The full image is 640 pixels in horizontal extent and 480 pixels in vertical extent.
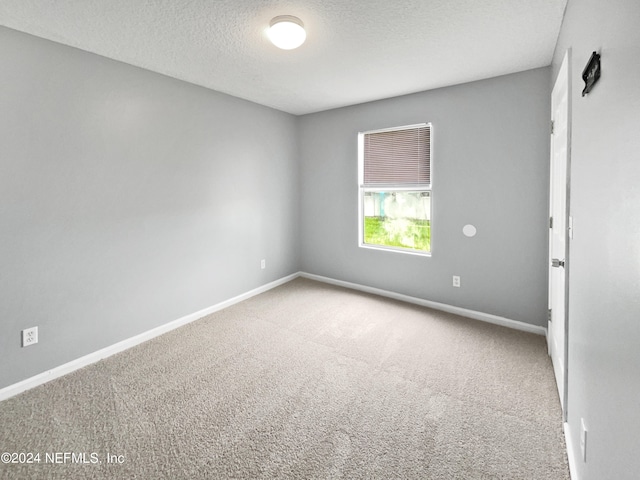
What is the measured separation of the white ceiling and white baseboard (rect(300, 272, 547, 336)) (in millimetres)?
2369

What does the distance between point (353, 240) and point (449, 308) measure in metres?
1.46

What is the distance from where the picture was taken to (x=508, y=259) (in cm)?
323

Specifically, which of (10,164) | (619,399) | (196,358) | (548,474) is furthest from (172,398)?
(619,399)

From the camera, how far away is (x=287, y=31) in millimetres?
2098

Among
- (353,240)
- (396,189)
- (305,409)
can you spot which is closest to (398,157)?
(396,189)

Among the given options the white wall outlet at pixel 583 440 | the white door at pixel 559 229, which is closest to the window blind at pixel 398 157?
the white door at pixel 559 229

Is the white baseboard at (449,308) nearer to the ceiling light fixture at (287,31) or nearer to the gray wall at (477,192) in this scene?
the gray wall at (477,192)

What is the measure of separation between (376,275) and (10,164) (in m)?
3.62

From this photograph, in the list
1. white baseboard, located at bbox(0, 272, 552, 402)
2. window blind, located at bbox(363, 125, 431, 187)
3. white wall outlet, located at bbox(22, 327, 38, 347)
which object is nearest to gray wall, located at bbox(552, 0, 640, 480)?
white baseboard, located at bbox(0, 272, 552, 402)

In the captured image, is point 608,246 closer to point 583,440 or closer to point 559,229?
point 583,440

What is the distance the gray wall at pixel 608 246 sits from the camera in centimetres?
86

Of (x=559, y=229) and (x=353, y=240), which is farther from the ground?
(x=559, y=229)

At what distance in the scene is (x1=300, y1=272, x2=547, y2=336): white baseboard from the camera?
3158mm

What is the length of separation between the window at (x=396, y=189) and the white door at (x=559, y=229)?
130cm
